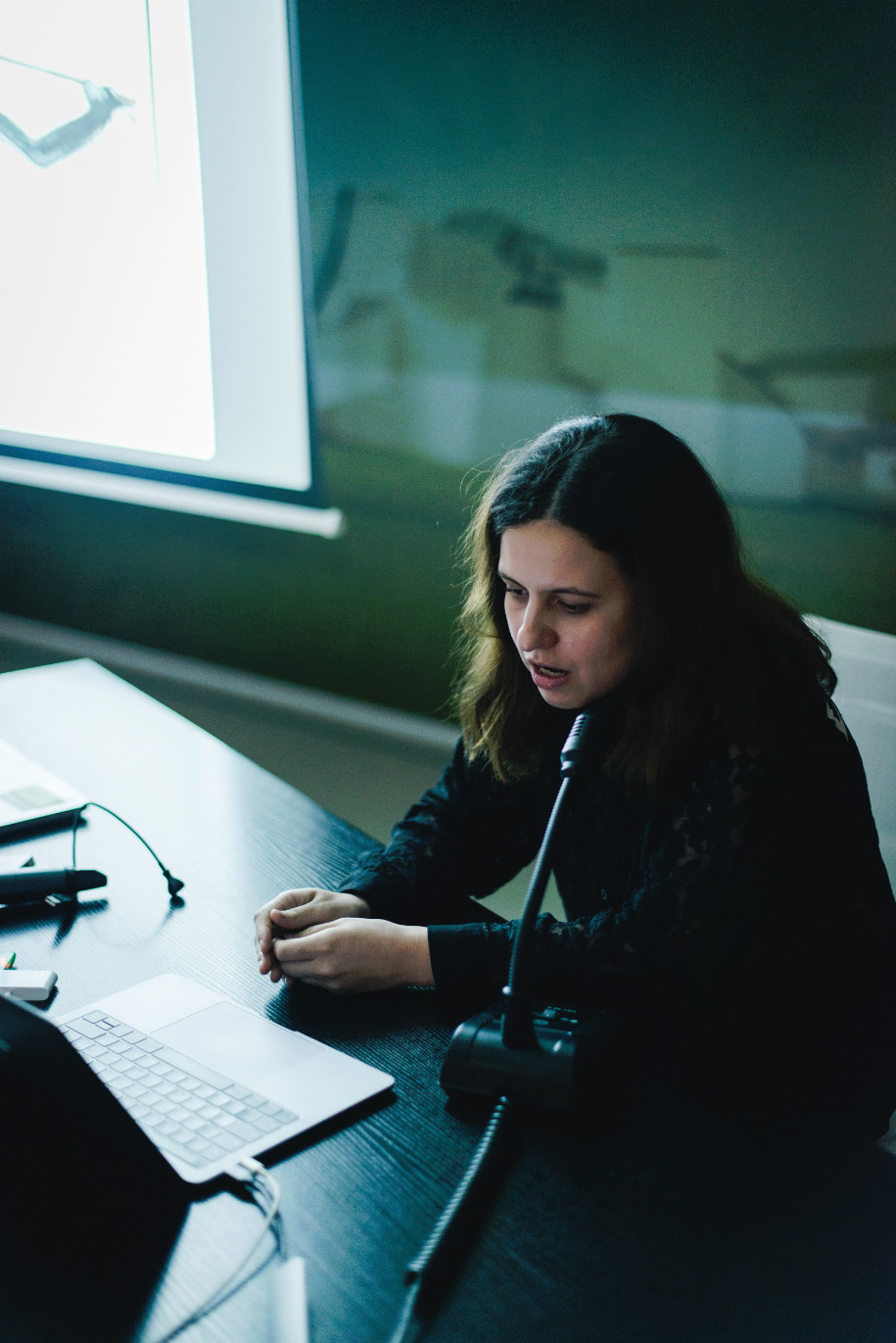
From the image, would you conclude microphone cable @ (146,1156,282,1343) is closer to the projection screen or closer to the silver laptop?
the silver laptop

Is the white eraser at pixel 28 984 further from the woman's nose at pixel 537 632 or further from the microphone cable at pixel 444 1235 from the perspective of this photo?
the woman's nose at pixel 537 632

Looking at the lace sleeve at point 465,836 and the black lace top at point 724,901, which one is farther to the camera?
the lace sleeve at point 465,836

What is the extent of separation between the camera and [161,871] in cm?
116

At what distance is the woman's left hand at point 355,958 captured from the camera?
0.93 metres

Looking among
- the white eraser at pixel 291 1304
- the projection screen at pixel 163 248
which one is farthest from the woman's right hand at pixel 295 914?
the projection screen at pixel 163 248

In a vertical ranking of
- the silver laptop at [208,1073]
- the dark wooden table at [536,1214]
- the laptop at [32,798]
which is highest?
the laptop at [32,798]

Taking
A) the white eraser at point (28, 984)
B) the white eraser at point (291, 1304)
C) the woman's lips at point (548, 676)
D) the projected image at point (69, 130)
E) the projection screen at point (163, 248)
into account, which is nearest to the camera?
the white eraser at point (291, 1304)

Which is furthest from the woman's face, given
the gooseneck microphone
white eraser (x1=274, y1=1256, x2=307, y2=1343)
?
white eraser (x1=274, y1=1256, x2=307, y2=1343)

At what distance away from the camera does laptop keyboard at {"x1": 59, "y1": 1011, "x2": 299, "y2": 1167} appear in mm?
755

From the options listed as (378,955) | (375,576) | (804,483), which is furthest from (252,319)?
(378,955)

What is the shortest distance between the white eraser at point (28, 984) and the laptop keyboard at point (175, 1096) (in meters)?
0.06

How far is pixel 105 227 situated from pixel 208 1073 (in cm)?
216

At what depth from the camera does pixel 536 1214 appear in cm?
69

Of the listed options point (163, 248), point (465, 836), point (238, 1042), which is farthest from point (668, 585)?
point (163, 248)
